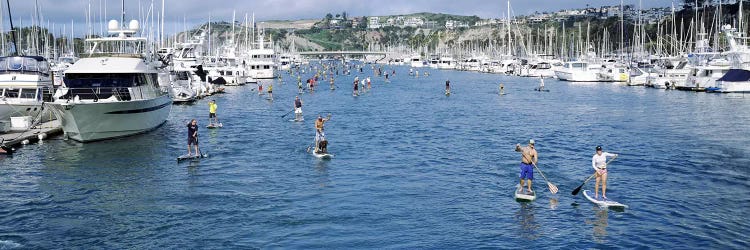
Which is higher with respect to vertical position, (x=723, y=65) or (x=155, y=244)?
(x=723, y=65)

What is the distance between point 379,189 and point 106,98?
1994 centimetres

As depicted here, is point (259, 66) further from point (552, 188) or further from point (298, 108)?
point (552, 188)

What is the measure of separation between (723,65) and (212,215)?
252 ft

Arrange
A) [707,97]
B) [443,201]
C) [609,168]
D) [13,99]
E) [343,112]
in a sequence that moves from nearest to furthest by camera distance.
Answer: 1. [443,201]
2. [609,168]
3. [13,99]
4. [343,112]
5. [707,97]

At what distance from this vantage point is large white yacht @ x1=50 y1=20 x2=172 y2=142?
3869cm

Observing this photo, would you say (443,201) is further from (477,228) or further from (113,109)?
(113,109)

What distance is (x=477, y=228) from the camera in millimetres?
22469

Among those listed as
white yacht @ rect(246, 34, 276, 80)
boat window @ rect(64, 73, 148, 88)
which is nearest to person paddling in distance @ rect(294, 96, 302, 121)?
boat window @ rect(64, 73, 148, 88)

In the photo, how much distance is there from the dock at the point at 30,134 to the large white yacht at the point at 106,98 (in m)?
2.03

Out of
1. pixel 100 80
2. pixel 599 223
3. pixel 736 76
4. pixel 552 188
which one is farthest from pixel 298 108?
pixel 736 76

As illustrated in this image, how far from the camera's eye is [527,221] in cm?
2327

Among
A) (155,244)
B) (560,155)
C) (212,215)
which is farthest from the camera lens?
(560,155)

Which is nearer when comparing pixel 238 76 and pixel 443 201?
pixel 443 201

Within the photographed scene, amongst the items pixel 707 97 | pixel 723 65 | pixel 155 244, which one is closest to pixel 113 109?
pixel 155 244
